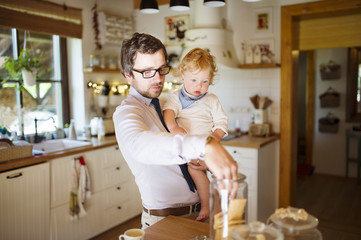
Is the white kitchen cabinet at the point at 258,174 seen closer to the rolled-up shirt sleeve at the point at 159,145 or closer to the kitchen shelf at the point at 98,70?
the kitchen shelf at the point at 98,70

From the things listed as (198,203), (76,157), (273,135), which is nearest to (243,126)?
(273,135)

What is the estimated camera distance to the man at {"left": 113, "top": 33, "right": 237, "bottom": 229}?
0.92m

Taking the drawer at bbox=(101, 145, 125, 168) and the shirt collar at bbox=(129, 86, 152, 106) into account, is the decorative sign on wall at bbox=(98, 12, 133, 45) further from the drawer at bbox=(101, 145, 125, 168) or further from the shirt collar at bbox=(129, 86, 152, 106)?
the shirt collar at bbox=(129, 86, 152, 106)

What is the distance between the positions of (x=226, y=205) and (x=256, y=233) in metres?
0.11

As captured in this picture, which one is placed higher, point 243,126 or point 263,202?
point 243,126

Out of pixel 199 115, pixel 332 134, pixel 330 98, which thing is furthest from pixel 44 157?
pixel 332 134

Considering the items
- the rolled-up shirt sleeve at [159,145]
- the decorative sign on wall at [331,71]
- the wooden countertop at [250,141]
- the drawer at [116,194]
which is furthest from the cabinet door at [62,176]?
the decorative sign on wall at [331,71]

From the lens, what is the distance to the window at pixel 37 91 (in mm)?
3627

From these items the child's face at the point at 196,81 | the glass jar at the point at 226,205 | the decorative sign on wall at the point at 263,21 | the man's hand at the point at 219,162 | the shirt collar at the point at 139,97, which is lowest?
the glass jar at the point at 226,205

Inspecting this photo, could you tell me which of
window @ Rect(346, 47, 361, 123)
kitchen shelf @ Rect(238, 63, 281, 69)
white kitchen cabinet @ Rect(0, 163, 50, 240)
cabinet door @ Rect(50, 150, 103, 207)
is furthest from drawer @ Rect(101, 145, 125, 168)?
window @ Rect(346, 47, 361, 123)

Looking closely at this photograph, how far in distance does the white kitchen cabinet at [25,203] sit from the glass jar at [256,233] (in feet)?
7.92

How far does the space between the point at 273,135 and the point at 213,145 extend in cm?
340

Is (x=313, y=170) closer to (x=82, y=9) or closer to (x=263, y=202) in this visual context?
(x=263, y=202)

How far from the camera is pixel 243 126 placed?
445cm
